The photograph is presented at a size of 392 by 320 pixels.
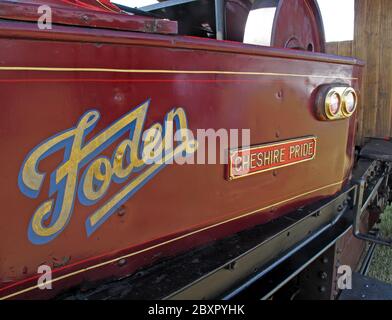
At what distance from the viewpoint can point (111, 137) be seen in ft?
3.80

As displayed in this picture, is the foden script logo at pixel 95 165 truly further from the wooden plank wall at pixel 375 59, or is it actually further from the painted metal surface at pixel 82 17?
the wooden plank wall at pixel 375 59

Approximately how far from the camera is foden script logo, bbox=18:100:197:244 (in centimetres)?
105

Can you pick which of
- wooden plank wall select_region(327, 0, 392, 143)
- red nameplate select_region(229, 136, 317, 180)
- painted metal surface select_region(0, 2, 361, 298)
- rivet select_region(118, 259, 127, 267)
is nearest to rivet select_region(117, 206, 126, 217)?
painted metal surface select_region(0, 2, 361, 298)

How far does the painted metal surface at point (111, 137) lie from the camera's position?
101 cm

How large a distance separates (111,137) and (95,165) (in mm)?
95

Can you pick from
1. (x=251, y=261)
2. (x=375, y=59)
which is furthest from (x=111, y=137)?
(x=375, y=59)

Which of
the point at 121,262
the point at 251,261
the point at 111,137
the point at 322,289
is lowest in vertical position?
the point at 322,289

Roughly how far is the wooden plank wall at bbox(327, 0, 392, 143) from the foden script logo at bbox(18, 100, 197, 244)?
316cm

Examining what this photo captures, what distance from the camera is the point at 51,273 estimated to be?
1125 millimetres

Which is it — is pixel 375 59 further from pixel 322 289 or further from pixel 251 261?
pixel 251 261

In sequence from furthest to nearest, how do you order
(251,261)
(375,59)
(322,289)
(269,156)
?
(375,59), (322,289), (269,156), (251,261)
